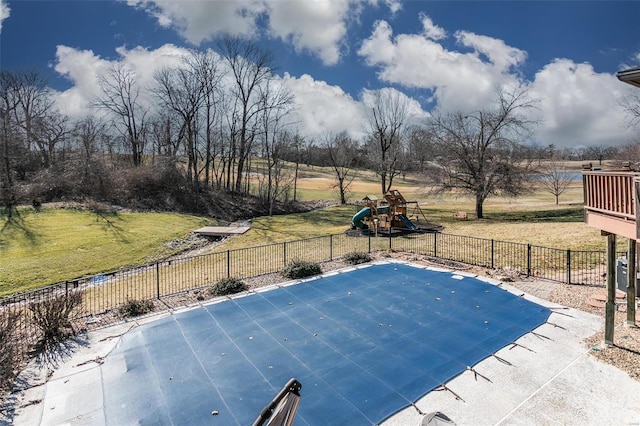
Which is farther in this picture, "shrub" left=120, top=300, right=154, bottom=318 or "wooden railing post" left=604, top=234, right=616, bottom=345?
"shrub" left=120, top=300, right=154, bottom=318

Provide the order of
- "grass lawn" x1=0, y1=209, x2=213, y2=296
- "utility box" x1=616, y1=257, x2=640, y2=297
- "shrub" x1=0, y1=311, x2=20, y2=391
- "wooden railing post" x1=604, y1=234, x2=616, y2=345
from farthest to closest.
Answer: "grass lawn" x1=0, y1=209, x2=213, y2=296 → "utility box" x1=616, y1=257, x2=640, y2=297 → "wooden railing post" x1=604, y1=234, x2=616, y2=345 → "shrub" x1=0, y1=311, x2=20, y2=391

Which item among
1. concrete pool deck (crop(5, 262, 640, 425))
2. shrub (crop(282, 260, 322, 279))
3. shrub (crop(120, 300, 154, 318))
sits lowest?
concrete pool deck (crop(5, 262, 640, 425))

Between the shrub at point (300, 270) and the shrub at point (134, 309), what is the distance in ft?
16.0

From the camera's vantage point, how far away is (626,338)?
8.16 m

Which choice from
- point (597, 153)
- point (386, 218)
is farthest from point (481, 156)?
point (597, 153)

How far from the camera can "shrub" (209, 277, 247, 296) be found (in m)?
11.9

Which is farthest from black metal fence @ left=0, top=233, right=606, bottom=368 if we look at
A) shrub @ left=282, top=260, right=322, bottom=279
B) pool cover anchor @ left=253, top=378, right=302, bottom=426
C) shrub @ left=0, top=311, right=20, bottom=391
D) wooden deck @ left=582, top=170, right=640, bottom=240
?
pool cover anchor @ left=253, top=378, right=302, bottom=426

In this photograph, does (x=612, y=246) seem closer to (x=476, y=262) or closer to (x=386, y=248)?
(x=476, y=262)

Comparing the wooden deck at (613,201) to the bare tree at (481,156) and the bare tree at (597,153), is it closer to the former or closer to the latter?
the bare tree at (481,156)

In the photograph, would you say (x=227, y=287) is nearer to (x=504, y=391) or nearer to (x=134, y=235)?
(x=504, y=391)

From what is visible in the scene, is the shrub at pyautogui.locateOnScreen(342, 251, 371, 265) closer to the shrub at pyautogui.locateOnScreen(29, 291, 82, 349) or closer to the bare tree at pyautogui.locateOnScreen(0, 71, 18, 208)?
the shrub at pyautogui.locateOnScreen(29, 291, 82, 349)

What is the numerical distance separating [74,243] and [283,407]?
22337 mm

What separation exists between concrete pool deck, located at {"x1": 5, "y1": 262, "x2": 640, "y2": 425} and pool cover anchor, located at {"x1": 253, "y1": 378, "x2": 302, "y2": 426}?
12.6 feet

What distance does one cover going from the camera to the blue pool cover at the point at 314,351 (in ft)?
20.9
